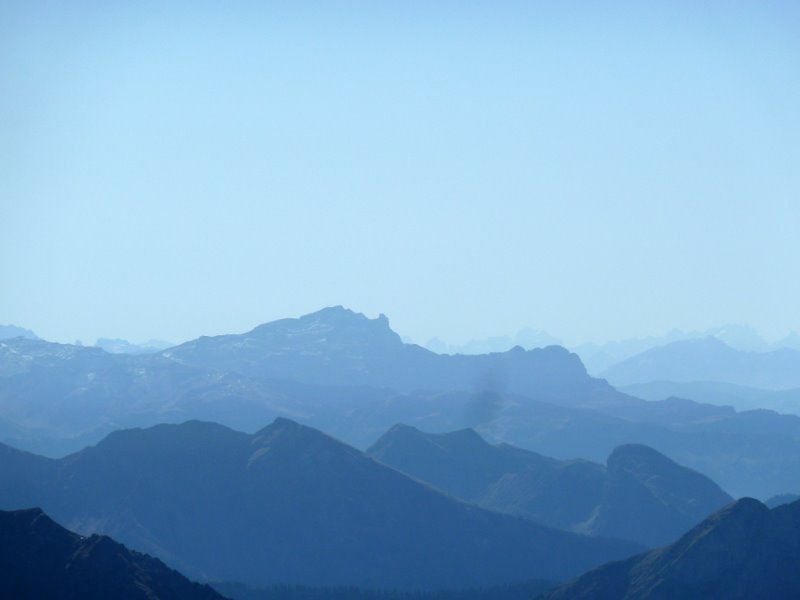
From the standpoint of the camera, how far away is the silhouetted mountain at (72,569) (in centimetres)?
15662

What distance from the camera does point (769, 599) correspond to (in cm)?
18512

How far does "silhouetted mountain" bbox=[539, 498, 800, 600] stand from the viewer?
612 ft

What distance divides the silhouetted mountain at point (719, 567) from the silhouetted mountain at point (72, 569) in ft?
181

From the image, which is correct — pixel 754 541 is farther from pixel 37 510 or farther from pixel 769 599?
pixel 37 510

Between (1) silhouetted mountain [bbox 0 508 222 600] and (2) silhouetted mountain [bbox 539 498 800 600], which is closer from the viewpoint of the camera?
(1) silhouetted mountain [bbox 0 508 222 600]

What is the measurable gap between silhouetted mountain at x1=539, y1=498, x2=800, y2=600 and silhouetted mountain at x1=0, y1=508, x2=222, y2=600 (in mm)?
55245

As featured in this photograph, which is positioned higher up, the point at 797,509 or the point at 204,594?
the point at 797,509

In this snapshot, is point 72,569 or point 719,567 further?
point 719,567

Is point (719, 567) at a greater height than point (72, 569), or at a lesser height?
greater

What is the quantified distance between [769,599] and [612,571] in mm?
20170

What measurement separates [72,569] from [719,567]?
270 ft

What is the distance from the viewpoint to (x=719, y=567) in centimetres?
18925

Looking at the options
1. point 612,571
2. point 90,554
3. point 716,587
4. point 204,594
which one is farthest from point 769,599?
point 90,554

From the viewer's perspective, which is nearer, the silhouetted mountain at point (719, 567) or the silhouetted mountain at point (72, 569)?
the silhouetted mountain at point (72, 569)
